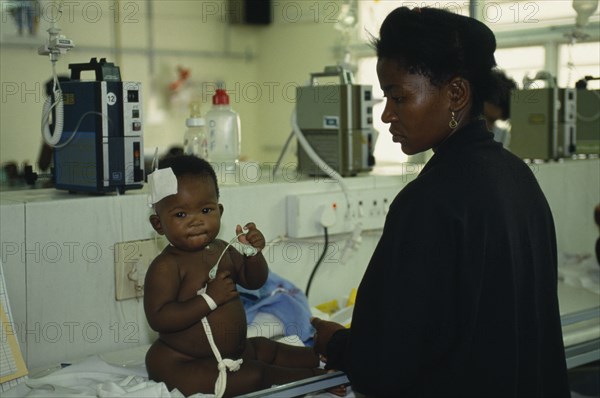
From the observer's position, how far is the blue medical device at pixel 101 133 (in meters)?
1.47

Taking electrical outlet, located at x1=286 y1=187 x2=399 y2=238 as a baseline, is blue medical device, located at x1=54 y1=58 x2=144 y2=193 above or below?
above

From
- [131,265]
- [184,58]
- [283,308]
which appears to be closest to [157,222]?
[131,265]

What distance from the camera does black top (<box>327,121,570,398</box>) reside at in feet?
3.29

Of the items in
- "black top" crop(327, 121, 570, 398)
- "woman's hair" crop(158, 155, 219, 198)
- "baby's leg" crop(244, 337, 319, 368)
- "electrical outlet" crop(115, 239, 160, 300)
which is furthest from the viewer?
"electrical outlet" crop(115, 239, 160, 300)

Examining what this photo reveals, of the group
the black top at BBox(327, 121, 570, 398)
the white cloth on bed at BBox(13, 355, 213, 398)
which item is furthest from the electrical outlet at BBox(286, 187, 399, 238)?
the black top at BBox(327, 121, 570, 398)

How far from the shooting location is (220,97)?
1.80 m

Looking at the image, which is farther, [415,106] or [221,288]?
[221,288]

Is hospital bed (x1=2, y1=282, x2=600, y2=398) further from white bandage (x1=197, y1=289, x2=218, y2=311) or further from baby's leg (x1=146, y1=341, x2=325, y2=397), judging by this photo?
white bandage (x1=197, y1=289, x2=218, y2=311)

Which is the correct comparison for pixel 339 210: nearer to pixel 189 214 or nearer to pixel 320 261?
pixel 320 261

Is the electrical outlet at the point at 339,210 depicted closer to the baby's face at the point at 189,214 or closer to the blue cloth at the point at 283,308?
the blue cloth at the point at 283,308

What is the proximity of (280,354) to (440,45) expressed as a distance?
68 cm

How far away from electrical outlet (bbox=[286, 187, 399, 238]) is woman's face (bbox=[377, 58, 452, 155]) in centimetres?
71

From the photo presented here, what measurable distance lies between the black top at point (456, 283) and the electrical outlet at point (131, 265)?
0.60 metres

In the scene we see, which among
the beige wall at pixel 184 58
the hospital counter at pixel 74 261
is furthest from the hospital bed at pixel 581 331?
the beige wall at pixel 184 58
